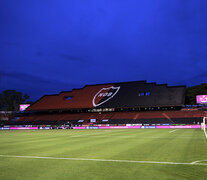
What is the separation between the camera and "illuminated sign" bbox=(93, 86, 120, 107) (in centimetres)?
8269

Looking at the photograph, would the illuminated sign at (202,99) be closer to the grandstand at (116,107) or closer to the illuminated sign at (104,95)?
the grandstand at (116,107)

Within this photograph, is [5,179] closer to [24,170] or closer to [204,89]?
[24,170]

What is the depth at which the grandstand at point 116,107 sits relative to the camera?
2640 inches

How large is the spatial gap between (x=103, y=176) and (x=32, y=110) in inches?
3574

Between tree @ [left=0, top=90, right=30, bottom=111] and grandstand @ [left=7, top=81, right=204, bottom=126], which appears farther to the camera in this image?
tree @ [left=0, top=90, right=30, bottom=111]

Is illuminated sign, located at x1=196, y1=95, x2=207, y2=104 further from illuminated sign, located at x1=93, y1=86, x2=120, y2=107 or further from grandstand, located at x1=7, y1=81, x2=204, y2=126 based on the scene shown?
illuminated sign, located at x1=93, y1=86, x2=120, y2=107

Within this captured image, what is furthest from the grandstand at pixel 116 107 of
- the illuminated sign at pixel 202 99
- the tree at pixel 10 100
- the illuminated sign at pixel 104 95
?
the tree at pixel 10 100

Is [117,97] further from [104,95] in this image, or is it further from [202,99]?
[202,99]

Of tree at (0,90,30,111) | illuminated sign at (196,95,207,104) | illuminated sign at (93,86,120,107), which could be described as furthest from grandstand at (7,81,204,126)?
tree at (0,90,30,111)

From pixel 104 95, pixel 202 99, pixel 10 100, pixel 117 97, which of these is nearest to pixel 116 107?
pixel 117 97

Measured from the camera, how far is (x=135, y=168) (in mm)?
8398

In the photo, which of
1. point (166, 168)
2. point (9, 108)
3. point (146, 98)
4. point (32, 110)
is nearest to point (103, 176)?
point (166, 168)

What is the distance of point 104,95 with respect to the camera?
8588cm

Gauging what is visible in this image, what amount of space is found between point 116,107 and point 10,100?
3830 inches
